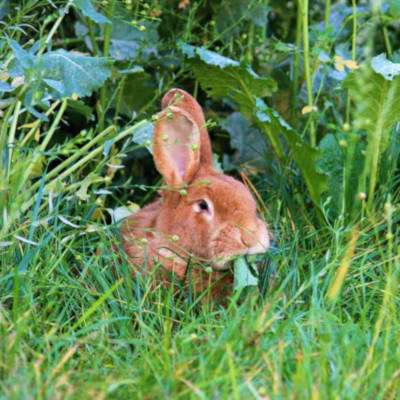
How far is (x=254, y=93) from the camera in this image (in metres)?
4.36

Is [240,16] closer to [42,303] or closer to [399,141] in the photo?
[399,141]

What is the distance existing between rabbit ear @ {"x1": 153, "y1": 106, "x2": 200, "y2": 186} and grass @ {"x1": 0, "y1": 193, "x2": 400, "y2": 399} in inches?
12.9

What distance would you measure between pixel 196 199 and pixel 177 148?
28cm

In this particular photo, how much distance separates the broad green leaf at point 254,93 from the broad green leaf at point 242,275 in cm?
70

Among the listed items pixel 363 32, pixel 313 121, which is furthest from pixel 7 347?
pixel 363 32

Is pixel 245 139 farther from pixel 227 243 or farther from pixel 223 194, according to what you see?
pixel 227 243

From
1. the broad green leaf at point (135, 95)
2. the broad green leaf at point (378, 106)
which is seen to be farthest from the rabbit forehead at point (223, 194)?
the broad green leaf at point (135, 95)

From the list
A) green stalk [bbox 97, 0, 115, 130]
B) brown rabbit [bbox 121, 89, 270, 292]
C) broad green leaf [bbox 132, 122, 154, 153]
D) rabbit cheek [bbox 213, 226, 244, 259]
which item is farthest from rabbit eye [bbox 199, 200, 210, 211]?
green stalk [bbox 97, 0, 115, 130]

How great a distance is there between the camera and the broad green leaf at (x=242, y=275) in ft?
11.6

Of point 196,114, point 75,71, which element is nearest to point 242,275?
point 196,114

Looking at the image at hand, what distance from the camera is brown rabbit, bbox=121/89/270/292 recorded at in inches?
144

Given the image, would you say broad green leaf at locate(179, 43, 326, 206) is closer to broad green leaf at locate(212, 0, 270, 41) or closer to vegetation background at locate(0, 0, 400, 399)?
vegetation background at locate(0, 0, 400, 399)

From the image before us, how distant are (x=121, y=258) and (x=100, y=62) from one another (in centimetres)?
74

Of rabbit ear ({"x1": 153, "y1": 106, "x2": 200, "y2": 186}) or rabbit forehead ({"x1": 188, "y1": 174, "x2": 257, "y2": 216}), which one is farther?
rabbit ear ({"x1": 153, "y1": 106, "x2": 200, "y2": 186})
